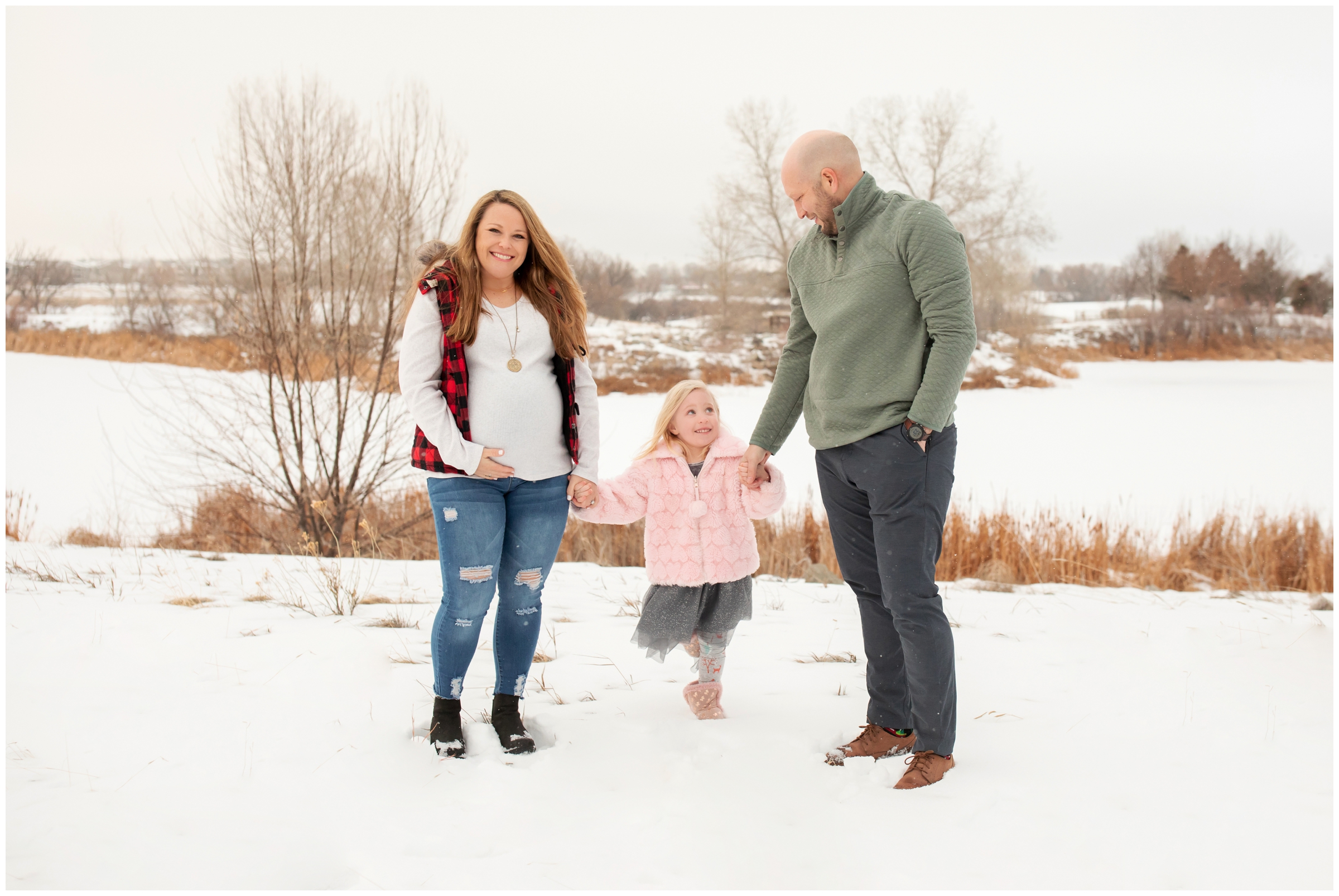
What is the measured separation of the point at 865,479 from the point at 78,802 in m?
2.25

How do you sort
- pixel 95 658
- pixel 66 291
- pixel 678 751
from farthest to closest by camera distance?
pixel 66 291 < pixel 95 658 < pixel 678 751

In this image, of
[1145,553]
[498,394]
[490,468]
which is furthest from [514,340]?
[1145,553]

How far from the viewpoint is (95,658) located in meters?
3.11

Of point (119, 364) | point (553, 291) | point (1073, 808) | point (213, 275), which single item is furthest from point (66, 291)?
point (1073, 808)

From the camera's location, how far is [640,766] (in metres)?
2.35

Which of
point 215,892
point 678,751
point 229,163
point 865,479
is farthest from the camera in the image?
point 229,163

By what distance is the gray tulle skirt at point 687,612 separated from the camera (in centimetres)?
273

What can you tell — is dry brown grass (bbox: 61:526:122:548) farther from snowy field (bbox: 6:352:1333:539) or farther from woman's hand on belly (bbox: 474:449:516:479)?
woman's hand on belly (bbox: 474:449:516:479)

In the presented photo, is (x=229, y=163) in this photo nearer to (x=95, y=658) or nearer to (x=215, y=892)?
(x=95, y=658)

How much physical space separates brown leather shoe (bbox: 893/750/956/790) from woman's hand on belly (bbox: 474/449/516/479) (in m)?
1.40

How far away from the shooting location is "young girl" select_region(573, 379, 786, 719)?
8.87 ft

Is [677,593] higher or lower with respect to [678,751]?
higher

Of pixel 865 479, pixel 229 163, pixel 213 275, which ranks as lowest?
pixel 865 479

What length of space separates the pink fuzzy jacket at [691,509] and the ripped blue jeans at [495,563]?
0.32 meters
